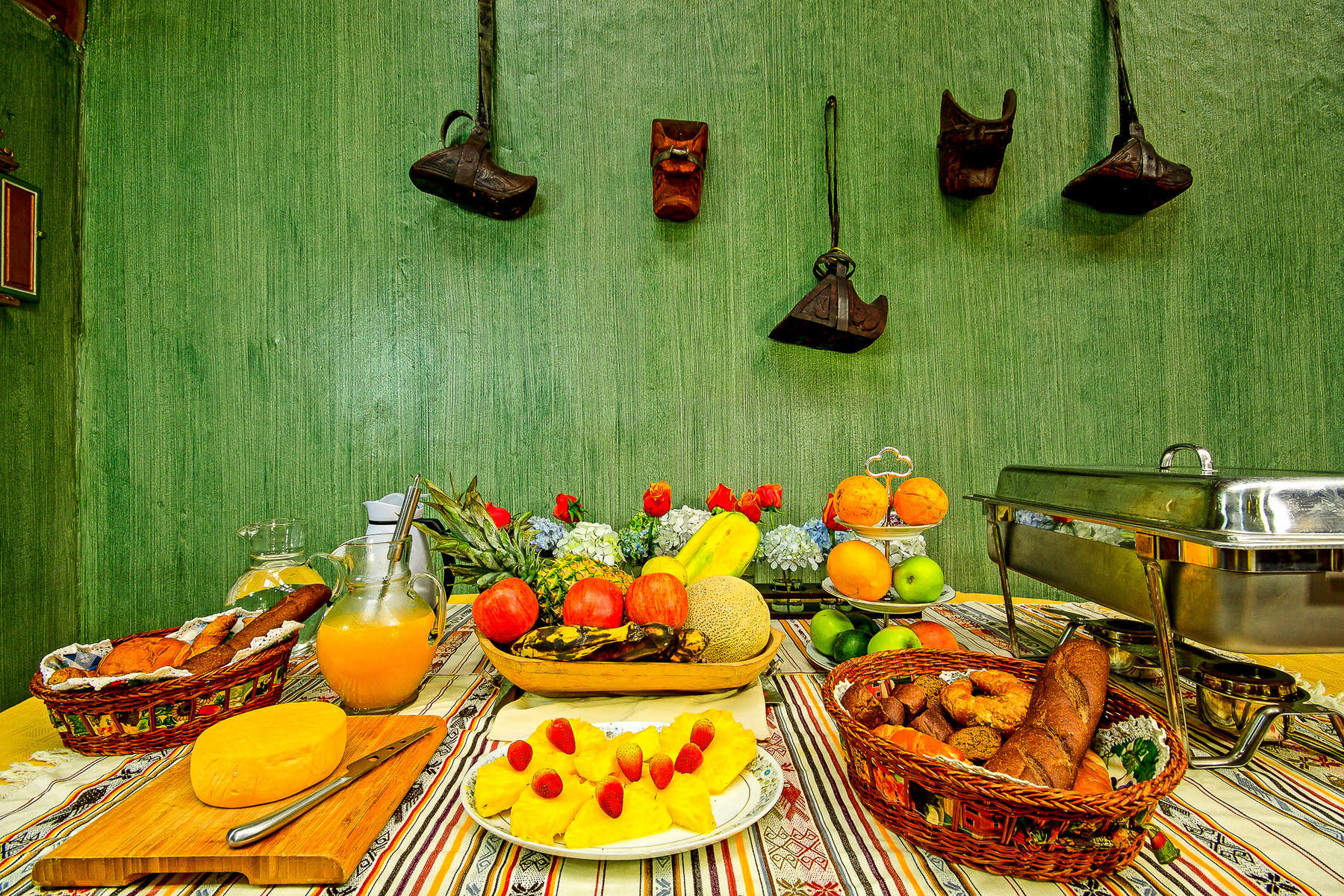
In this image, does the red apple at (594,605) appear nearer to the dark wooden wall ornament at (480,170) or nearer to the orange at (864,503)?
the orange at (864,503)

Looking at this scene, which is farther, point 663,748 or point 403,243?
point 403,243

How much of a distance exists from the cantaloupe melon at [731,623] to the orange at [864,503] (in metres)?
0.44

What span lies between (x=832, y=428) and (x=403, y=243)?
1.51m

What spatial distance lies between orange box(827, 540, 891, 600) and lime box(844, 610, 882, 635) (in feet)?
0.19

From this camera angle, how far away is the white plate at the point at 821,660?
1107 mm

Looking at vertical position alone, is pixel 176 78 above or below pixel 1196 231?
above

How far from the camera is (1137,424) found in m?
1.88

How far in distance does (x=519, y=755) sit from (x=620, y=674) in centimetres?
28

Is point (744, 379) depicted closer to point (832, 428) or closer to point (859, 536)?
point (832, 428)

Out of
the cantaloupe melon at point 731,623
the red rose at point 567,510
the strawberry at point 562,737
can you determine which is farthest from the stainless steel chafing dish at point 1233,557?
the red rose at point 567,510

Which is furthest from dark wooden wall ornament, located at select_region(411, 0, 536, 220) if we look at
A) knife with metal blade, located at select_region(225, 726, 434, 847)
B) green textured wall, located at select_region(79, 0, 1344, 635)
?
knife with metal blade, located at select_region(225, 726, 434, 847)

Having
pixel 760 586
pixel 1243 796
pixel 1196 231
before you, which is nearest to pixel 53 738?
pixel 760 586

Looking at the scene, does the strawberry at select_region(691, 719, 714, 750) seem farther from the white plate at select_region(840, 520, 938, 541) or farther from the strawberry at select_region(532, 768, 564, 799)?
the white plate at select_region(840, 520, 938, 541)

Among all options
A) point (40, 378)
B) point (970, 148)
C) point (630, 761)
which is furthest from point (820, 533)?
point (40, 378)
